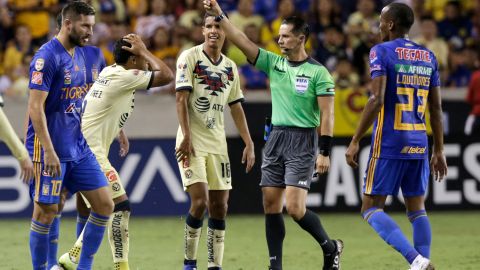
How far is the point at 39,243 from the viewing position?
868 cm

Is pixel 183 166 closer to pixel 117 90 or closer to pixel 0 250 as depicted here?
pixel 117 90

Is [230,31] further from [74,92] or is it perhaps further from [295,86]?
[74,92]

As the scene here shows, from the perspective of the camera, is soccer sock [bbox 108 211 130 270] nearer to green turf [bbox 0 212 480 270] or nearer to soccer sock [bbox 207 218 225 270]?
soccer sock [bbox 207 218 225 270]

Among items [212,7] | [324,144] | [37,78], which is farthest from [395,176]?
[37,78]

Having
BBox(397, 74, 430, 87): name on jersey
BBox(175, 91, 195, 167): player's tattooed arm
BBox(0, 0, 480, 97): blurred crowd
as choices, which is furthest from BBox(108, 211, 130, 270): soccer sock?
BBox(0, 0, 480, 97): blurred crowd

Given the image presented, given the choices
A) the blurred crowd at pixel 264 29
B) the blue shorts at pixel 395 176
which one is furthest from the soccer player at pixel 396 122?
the blurred crowd at pixel 264 29

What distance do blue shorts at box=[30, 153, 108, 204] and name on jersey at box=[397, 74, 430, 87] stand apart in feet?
8.90

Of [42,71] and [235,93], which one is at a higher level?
[42,71]

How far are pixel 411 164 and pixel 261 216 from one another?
610 centimetres

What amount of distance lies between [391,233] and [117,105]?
280 cm

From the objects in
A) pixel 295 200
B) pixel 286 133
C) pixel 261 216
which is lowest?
pixel 261 216

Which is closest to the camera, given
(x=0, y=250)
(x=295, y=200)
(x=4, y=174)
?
(x=295, y=200)

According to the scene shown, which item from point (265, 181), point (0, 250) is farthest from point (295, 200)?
point (0, 250)

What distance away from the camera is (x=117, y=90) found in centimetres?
941
